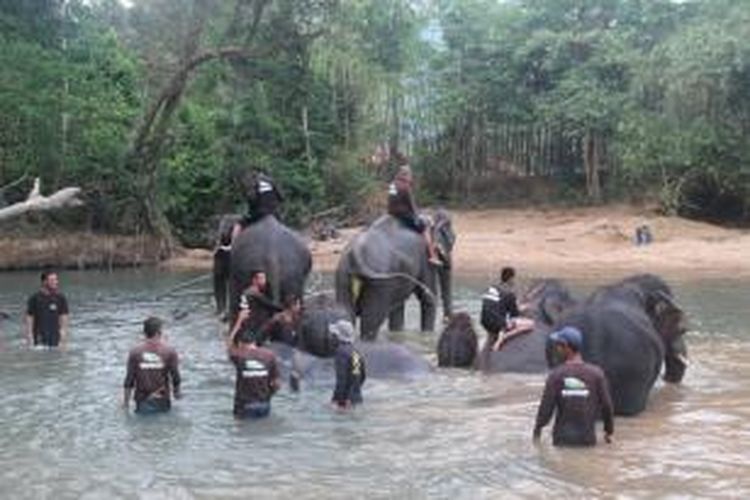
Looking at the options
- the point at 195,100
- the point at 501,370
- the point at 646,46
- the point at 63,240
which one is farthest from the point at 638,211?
the point at 501,370

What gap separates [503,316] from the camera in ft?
49.3

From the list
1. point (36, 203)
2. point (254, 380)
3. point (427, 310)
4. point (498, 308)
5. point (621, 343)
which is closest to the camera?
point (36, 203)

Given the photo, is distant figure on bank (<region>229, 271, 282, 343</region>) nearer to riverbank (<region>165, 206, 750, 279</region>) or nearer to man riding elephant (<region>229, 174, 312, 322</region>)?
man riding elephant (<region>229, 174, 312, 322</region>)

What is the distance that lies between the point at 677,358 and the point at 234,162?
86.8 ft

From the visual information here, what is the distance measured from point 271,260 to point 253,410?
381 centimetres

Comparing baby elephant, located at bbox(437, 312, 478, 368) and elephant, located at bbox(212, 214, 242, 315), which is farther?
elephant, located at bbox(212, 214, 242, 315)

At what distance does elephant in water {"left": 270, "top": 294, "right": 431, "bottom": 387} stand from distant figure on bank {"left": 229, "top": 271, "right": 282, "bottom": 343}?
249mm

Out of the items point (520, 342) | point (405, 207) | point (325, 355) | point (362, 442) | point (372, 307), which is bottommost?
point (362, 442)

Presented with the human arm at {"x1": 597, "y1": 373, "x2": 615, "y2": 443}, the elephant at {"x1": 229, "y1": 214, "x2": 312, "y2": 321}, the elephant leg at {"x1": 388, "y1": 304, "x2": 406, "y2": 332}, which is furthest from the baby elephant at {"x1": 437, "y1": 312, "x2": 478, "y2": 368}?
the human arm at {"x1": 597, "y1": 373, "x2": 615, "y2": 443}

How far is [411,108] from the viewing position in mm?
48000

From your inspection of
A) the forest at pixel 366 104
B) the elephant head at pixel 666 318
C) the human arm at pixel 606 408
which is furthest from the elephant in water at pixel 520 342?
the forest at pixel 366 104

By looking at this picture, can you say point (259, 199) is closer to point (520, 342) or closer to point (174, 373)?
point (520, 342)

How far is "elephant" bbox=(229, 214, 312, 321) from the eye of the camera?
16125mm

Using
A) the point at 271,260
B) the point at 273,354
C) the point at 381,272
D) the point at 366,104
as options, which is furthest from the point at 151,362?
the point at 366,104
